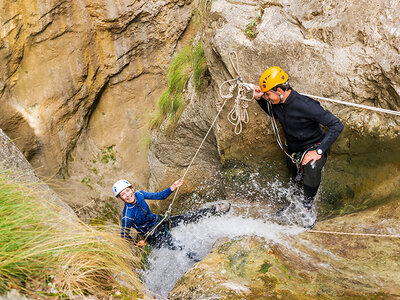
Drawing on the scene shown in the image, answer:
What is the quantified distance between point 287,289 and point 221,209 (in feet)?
7.51

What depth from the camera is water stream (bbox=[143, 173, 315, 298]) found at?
15.8ft

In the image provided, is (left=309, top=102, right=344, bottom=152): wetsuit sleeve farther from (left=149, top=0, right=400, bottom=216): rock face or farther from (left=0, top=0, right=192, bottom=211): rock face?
(left=0, top=0, right=192, bottom=211): rock face

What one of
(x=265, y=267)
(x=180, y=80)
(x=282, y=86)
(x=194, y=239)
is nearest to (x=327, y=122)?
(x=282, y=86)

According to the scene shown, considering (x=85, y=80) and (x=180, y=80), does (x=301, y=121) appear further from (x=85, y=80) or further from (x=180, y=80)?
(x=85, y=80)

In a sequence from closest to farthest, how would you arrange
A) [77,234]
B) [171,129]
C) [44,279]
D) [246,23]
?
[44,279] → [77,234] → [246,23] → [171,129]

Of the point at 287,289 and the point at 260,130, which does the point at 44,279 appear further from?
the point at 260,130

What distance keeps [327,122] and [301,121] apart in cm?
Answer: 34

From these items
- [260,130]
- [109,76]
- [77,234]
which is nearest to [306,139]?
[260,130]

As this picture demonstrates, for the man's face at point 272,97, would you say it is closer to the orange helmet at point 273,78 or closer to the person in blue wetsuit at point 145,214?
the orange helmet at point 273,78

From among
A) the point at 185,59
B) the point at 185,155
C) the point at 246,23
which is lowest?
the point at 185,155

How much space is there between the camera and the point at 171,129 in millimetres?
7250

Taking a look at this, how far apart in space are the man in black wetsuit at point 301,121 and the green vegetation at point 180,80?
1.93m

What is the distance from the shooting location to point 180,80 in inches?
278

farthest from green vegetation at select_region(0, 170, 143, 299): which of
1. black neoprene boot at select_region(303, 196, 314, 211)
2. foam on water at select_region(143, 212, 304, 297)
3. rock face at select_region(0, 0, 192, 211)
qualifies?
rock face at select_region(0, 0, 192, 211)
